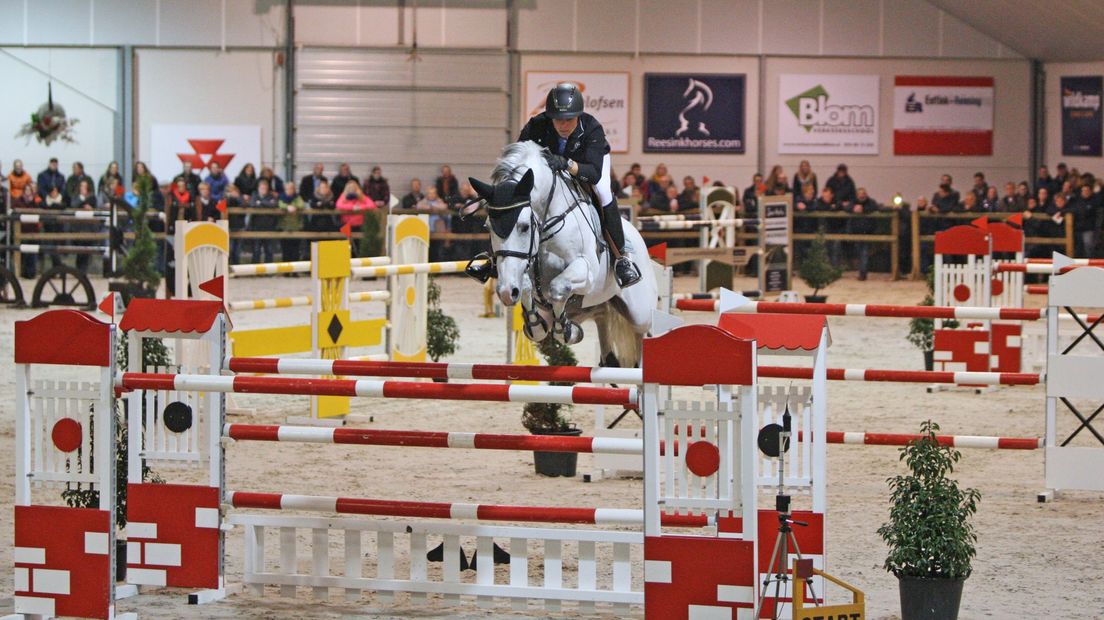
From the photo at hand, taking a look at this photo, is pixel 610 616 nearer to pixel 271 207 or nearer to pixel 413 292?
pixel 413 292

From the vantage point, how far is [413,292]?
29.8 feet

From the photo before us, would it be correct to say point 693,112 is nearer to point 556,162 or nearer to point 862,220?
point 862,220

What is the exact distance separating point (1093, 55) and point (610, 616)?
17373mm

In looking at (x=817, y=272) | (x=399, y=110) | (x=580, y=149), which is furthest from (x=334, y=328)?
(x=399, y=110)

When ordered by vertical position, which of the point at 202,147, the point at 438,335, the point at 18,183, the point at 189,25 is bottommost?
the point at 438,335

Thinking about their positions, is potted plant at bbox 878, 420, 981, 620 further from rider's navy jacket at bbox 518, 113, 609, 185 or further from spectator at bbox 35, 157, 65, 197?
spectator at bbox 35, 157, 65, 197

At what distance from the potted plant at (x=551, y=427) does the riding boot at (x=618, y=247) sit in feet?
2.00

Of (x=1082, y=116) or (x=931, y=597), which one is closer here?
(x=931, y=597)

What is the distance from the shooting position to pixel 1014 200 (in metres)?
18.5

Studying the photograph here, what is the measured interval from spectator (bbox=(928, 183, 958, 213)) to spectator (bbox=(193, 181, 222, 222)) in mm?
8845

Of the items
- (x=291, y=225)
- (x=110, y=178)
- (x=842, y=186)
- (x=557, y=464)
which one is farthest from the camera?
(x=842, y=186)

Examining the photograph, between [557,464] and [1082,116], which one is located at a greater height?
[1082,116]

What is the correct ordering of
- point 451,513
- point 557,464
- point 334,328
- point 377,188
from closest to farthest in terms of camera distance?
1. point 451,513
2. point 557,464
3. point 334,328
4. point 377,188

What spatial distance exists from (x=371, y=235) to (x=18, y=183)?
16.3 ft
